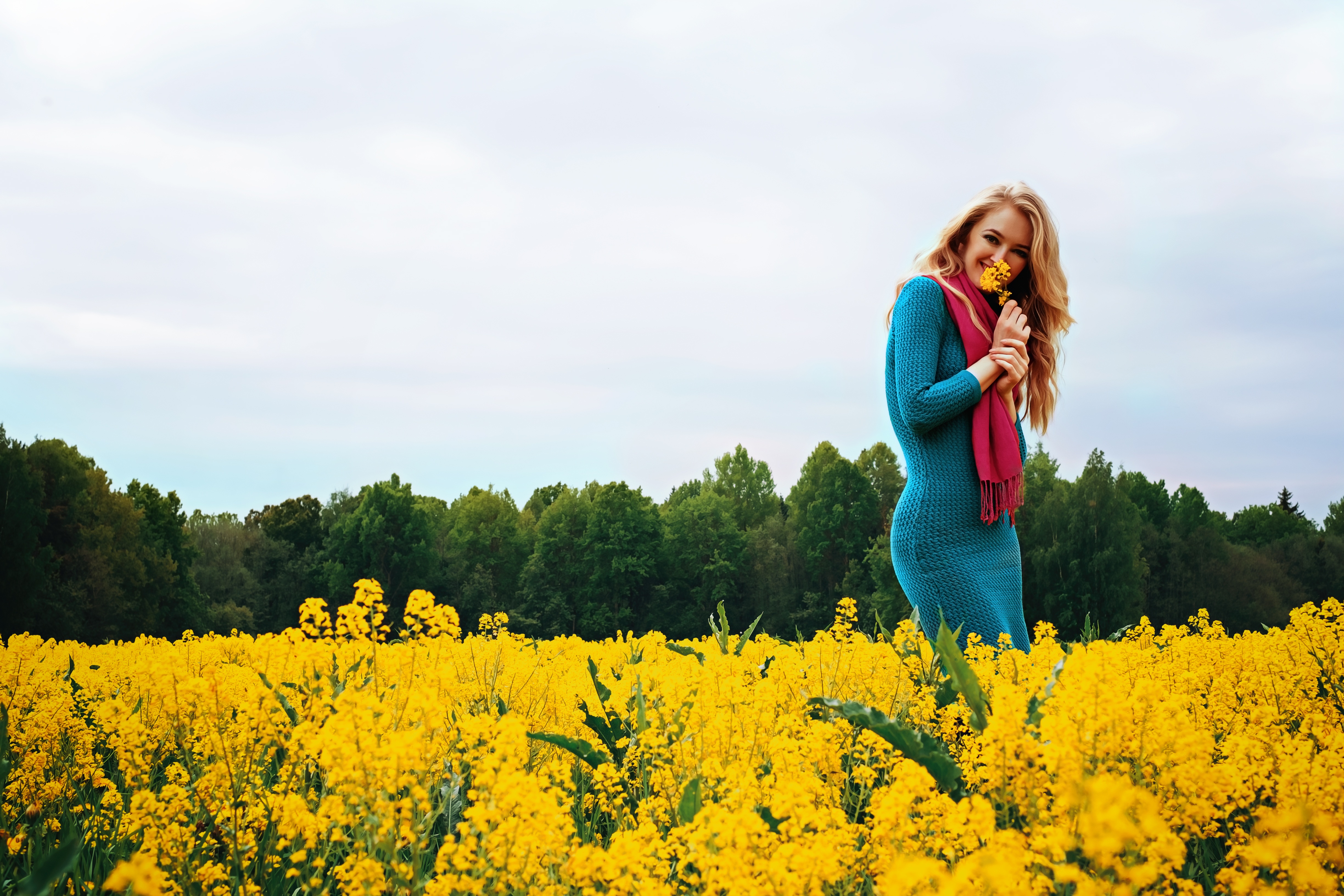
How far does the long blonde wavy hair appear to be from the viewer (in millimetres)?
3922

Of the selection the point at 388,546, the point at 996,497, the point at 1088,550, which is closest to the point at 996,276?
the point at 996,497

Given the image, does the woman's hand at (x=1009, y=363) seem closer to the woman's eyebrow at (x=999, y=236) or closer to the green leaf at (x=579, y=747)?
the woman's eyebrow at (x=999, y=236)

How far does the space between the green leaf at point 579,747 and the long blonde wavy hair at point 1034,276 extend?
2109 millimetres

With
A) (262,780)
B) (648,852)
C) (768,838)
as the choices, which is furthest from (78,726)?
(768,838)

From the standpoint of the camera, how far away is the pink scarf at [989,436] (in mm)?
3740

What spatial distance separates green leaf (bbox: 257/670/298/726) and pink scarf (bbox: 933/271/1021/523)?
2.60 m

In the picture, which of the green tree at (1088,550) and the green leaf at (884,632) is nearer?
the green leaf at (884,632)

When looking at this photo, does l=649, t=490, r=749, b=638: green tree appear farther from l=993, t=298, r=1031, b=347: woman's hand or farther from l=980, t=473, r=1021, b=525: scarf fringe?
l=993, t=298, r=1031, b=347: woman's hand

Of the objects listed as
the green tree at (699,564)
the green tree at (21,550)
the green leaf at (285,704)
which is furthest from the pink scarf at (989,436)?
the green tree at (699,564)

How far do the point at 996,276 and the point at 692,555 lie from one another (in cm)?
4531

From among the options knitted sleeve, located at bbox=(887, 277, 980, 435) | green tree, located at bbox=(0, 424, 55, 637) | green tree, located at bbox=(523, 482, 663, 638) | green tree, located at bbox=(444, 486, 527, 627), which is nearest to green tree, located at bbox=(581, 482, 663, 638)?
green tree, located at bbox=(523, 482, 663, 638)

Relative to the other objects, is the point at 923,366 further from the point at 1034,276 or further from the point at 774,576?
the point at 774,576

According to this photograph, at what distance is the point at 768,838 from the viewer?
175 cm

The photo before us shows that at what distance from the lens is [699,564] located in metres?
48.7
